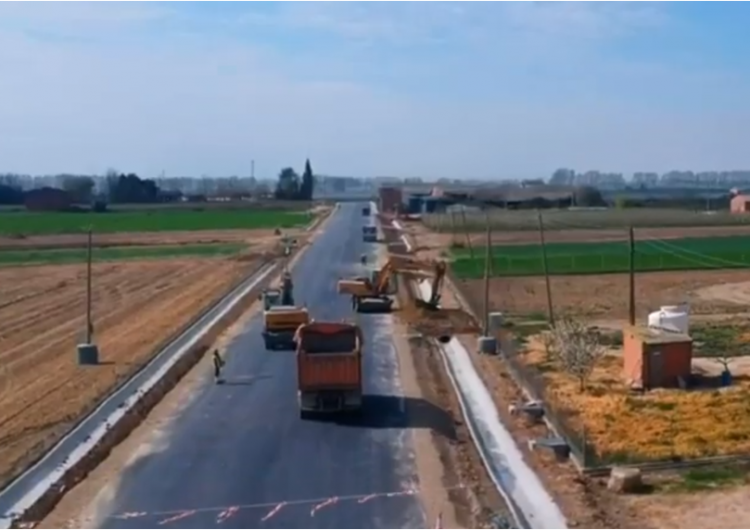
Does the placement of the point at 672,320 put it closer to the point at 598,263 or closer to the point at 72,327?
the point at 72,327

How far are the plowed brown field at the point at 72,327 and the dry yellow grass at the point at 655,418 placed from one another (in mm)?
11502

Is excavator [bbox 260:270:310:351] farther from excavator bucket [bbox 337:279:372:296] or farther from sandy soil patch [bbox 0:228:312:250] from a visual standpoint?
sandy soil patch [bbox 0:228:312:250]

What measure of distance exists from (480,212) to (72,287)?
3469 inches

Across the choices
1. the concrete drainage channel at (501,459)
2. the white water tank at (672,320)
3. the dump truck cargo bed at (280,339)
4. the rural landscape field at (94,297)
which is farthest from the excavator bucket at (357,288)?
the white water tank at (672,320)

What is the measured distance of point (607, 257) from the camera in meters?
73.3

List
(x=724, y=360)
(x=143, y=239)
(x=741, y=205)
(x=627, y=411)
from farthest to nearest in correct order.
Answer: (x=741, y=205)
(x=143, y=239)
(x=724, y=360)
(x=627, y=411)

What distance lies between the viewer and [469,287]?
57188mm

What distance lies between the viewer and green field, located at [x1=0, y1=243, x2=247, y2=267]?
266 feet

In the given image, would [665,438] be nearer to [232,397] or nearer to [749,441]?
[749,441]

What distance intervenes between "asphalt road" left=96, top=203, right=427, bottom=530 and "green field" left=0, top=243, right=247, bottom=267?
49136 mm

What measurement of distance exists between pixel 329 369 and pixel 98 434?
5257 millimetres

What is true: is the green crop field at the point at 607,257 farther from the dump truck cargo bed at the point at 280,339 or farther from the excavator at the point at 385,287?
the dump truck cargo bed at the point at 280,339

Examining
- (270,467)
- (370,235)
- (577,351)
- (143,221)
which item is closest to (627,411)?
(577,351)

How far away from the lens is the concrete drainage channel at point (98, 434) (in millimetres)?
20656
